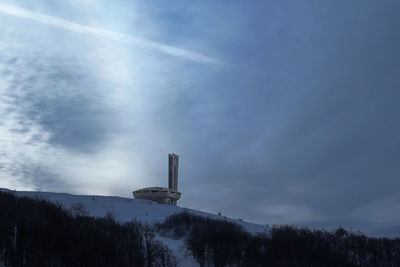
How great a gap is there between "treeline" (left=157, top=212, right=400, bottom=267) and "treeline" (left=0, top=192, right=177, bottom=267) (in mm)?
5525

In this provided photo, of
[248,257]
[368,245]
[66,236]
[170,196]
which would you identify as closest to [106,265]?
[66,236]

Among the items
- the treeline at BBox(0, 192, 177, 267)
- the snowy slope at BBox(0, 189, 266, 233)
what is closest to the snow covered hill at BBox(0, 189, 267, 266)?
the snowy slope at BBox(0, 189, 266, 233)

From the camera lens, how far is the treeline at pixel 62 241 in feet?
133

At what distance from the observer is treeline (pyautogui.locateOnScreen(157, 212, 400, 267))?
5819 centimetres

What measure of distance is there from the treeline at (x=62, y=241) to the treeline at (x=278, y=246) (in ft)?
18.1

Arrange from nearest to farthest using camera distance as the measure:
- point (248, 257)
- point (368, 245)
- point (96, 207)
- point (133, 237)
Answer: point (133, 237)
point (248, 257)
point (368, 245)
point (96, 207)

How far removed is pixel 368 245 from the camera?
74000 millimetres

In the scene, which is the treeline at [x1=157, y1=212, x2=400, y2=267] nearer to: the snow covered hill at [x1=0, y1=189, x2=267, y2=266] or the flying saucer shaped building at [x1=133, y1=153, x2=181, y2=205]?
the snow covered hill at [x1=0, y1=189, x2=267, y2=266]

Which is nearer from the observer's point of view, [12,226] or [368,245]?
[12,226]

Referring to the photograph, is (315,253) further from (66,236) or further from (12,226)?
(12,226)

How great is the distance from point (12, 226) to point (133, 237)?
14.9 metres

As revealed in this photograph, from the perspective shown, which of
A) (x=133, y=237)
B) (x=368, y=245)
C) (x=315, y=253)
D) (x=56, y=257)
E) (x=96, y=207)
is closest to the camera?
(x=56, y=257)

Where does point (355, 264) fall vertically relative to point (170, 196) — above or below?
below

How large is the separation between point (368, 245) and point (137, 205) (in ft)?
132
